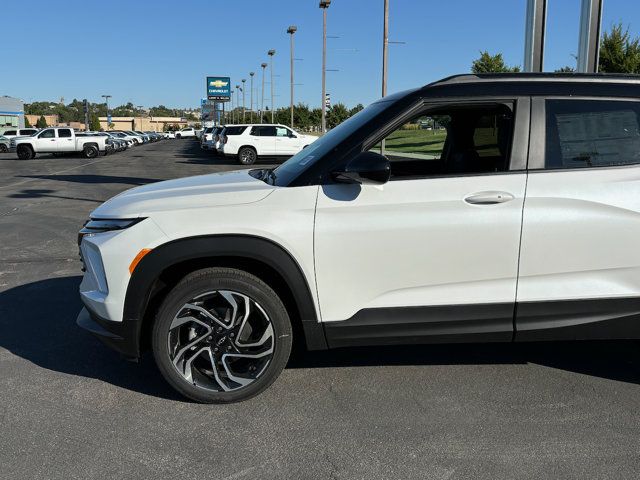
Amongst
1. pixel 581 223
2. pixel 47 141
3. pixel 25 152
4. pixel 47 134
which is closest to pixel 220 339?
pixel 581 223

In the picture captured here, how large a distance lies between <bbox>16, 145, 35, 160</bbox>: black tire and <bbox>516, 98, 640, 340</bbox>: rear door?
1376 inches

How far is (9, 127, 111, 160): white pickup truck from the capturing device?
3344 cm

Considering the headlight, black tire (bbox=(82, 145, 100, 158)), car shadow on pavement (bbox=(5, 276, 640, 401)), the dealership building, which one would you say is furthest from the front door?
the dealership building

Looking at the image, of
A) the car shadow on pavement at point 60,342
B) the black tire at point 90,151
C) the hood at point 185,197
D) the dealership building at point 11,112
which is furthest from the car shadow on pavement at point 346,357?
the dealership building at point 11,112

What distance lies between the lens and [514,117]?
3.49 meters

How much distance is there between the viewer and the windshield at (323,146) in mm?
3527

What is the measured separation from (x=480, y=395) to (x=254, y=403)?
4.53ft

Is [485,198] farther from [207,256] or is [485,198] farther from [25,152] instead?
[25,152]

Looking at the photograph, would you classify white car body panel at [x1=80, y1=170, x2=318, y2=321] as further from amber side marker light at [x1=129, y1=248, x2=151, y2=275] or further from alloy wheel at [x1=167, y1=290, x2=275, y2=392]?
alloy wheel at [x1=167, y1=290, x2=275, y2=392]

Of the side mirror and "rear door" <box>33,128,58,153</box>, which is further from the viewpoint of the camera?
"rear door" <box>33,128,58,153</box>

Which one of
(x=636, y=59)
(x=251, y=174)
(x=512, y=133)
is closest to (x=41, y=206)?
(x=251, y=174)

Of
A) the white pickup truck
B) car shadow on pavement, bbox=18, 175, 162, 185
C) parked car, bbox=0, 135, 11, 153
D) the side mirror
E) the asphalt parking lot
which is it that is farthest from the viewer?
parked car, bbox=0, 135, 11, 153

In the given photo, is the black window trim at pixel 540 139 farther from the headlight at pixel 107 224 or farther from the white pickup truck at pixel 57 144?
the white pickup truck at pixel 57 144

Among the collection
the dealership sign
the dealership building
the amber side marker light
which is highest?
the dealership sign
